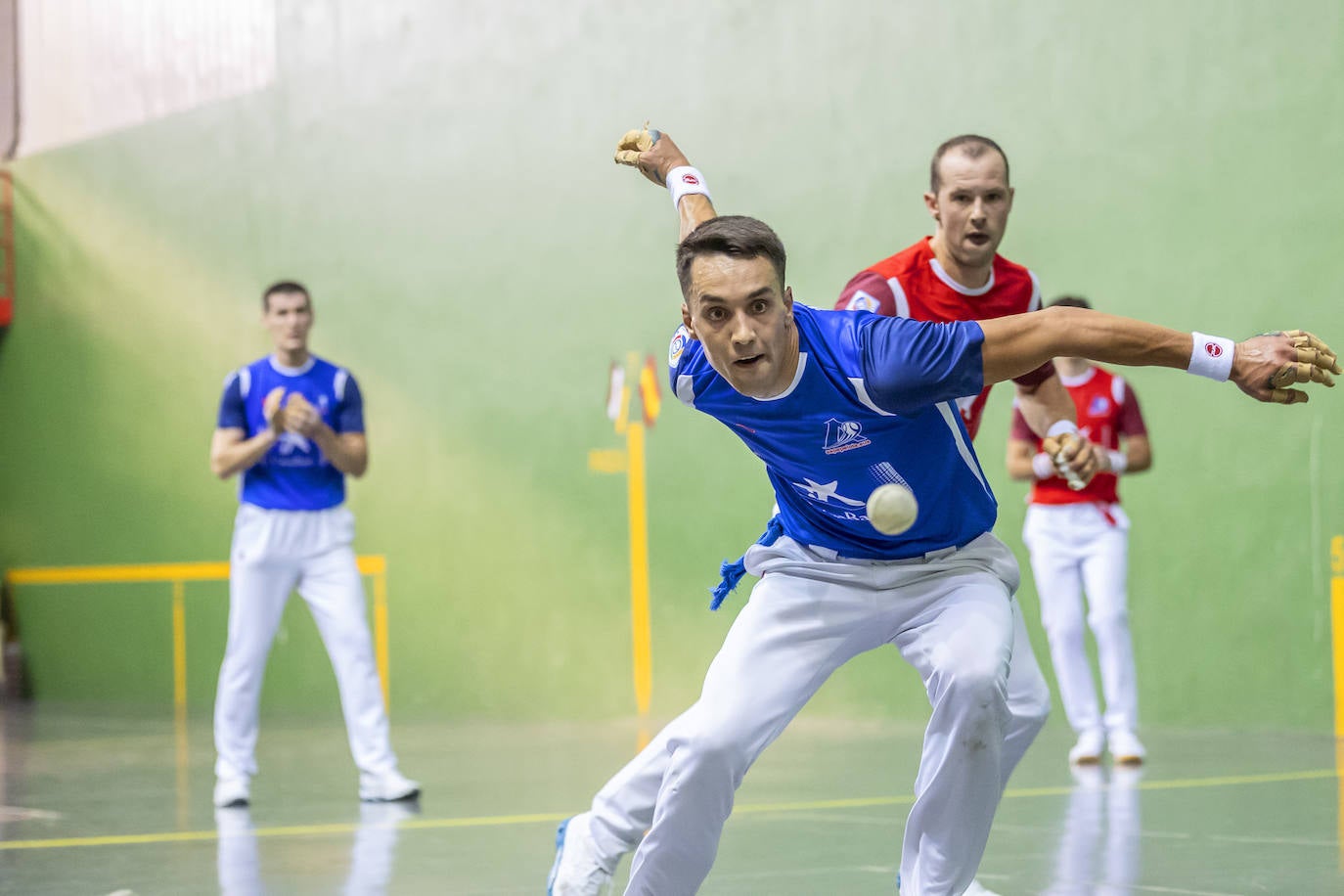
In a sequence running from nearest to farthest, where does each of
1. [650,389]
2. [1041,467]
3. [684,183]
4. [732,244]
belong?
1. [732,244]
2. [684,183]
3. [1041,467]
4. [650,389]

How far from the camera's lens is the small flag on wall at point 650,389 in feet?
33.2

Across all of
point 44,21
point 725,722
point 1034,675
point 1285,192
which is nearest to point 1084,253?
point 1285,192

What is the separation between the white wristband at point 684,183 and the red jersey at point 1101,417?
333cm

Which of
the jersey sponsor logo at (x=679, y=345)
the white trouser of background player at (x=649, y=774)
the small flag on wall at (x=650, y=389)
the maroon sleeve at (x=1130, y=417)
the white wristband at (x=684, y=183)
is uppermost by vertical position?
the white wristband at (x=684, y=183)

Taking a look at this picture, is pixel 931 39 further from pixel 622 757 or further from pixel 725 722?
pixel 725 722

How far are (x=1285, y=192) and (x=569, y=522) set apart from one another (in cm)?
454

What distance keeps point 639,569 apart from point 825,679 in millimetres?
6677

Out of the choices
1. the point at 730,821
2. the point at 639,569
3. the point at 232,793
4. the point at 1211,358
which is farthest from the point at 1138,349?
the point at 639,569


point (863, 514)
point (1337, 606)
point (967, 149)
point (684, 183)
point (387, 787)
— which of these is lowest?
point (387, 787)

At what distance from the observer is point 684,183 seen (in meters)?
4.18

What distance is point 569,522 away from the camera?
34.6 ft

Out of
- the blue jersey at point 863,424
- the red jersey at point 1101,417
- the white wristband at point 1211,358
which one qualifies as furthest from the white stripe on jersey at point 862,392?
the red jersey at point 1101,417

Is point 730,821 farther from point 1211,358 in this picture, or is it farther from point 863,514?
point 1211,358

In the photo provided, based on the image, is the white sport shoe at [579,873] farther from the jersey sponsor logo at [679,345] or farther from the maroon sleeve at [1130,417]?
the maroon sleeve at [1130,417]
